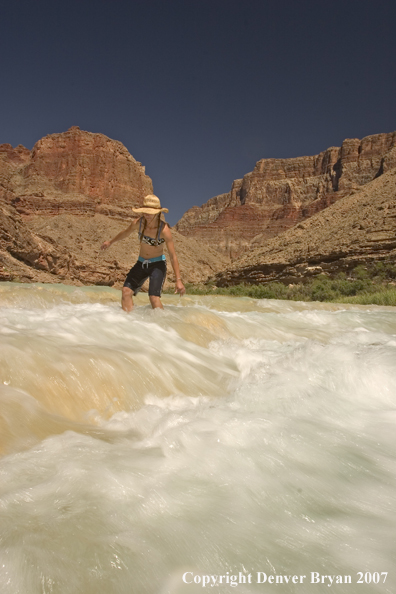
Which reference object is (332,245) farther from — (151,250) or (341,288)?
(151,250)

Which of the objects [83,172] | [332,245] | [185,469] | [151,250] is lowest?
[185,469]

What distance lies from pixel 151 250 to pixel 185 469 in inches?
153

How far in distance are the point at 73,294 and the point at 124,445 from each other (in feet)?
23.2

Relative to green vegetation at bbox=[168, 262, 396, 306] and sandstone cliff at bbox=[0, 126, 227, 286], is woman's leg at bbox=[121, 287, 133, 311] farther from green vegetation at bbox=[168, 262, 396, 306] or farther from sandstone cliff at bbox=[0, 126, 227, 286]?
sandstone cliff at bbox=[0, 126, 227, 286]

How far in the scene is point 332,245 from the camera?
25125 mm

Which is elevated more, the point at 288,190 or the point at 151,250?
the point at 288,190

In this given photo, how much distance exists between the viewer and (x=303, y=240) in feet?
97.3

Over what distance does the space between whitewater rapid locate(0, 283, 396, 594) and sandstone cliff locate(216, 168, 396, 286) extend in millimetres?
19878

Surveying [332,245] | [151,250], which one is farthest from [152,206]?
[332,245]

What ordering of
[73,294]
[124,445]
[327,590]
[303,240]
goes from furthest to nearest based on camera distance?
[303,240] → [73,294] → [124,445] → [327,590]

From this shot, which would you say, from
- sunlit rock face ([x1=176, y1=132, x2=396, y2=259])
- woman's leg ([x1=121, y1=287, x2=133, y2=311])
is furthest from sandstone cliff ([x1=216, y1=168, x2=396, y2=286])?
sunlit rock face ([x1=176, y1=132, x2=396, y2=259])

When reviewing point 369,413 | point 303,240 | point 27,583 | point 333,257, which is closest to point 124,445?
point 27,583

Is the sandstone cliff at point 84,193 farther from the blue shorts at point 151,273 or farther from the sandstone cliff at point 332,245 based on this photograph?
the blue shorts at point 151,273

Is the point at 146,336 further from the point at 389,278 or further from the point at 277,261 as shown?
the point at 277,261
